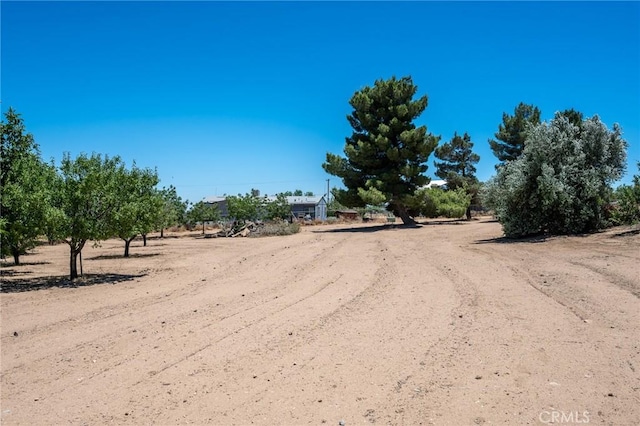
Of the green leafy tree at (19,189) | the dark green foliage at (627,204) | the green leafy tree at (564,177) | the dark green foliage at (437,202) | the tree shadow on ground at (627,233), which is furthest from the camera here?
the dark green foliage at (437,202)

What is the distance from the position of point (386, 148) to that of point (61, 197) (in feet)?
83.2

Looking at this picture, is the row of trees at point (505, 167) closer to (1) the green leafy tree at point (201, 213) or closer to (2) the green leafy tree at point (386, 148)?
(2) the green leafy tree at point (386, 148)

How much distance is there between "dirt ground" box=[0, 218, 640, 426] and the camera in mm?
4348

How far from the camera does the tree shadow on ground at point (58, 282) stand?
12.4m

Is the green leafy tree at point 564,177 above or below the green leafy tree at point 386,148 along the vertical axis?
below

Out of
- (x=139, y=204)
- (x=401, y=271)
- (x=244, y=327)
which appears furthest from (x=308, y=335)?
(x=139, y=204)

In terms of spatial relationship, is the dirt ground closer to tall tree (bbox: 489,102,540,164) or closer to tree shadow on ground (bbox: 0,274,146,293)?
tree shadow on ground (bbox: 0,274,146,293)

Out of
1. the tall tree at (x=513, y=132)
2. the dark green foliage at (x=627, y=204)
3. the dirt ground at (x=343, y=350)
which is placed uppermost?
the tall tree at (x=513, y=132)

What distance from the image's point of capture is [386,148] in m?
34.8

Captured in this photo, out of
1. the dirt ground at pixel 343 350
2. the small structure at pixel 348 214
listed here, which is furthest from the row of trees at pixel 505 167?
the small structure at pixel 348 214

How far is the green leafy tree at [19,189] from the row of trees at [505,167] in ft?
50.4

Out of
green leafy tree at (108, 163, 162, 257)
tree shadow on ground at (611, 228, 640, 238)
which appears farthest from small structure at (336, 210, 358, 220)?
green leafy tree at (108, 163, 162, 257)

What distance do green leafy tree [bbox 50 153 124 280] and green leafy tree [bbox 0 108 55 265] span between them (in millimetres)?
390

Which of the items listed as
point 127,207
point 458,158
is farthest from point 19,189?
point 458,158
